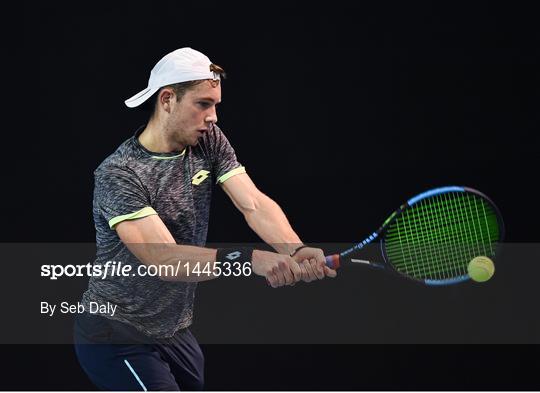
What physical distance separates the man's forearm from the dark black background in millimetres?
906

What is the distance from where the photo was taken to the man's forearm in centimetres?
380

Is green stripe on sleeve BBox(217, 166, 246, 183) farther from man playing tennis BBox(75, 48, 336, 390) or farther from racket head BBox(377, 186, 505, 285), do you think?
racket head BBox(377, 186, 505, 285)

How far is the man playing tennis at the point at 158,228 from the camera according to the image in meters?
3.52

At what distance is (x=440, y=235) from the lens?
12.9 ft

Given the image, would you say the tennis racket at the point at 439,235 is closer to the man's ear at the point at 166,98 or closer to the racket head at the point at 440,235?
the racket head at the point at 440,235

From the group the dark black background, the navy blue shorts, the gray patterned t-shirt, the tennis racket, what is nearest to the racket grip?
the tennis racket

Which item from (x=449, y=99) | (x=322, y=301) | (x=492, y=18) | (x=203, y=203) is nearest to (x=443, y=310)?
(x=322, y=301)

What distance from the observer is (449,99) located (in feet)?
15.9

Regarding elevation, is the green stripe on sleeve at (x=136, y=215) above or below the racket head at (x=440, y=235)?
below

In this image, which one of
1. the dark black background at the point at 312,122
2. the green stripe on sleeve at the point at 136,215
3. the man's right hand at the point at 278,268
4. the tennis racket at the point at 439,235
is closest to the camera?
the man's right hand at the point at 278,268

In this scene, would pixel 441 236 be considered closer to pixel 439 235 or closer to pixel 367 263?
pixel 439 235

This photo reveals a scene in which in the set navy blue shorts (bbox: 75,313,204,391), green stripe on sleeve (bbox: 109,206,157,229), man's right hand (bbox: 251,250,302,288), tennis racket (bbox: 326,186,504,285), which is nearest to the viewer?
man's right hand (bbox: 251,250,302,288)

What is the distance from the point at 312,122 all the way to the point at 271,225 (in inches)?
40.8

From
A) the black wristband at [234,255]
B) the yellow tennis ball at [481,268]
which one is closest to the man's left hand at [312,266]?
the black wristband at [234,255]
